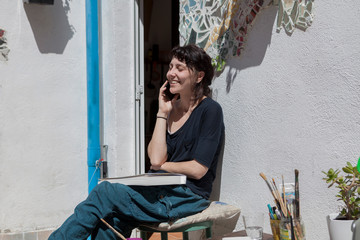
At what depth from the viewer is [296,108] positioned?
1985mm

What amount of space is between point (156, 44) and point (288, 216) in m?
4.79

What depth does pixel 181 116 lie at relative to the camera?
2588 millimetres

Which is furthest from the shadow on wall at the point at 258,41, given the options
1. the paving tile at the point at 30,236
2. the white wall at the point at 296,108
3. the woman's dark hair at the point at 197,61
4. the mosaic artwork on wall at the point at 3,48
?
the paving tile at the point at 30,236

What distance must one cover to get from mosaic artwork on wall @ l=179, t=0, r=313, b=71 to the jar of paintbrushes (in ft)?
2.40

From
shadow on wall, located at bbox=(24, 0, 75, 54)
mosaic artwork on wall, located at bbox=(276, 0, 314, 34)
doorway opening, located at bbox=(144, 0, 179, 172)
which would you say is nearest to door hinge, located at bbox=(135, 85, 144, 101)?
shadow on wall, located at bbox=(24, 0, 75, 54)

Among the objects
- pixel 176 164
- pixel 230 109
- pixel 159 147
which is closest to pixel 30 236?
pixel 159 147

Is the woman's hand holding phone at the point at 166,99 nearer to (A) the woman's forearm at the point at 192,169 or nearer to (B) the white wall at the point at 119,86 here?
(A) the woman's forearm at the point at 192,169

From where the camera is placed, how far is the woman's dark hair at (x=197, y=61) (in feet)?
8.13

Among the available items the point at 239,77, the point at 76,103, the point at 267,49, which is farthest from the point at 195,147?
the point at 76,103

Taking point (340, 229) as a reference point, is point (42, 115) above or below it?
above

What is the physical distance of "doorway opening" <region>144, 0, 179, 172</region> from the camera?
19.7 ft

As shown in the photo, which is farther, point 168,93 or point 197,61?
point 168,93

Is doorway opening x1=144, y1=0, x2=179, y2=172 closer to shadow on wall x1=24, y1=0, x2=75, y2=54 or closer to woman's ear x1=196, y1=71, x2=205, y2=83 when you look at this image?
shadow on wall x1=24, y1=0, x2=75, y2=54

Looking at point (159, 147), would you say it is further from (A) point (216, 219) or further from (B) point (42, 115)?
(B) point (42, 115)
